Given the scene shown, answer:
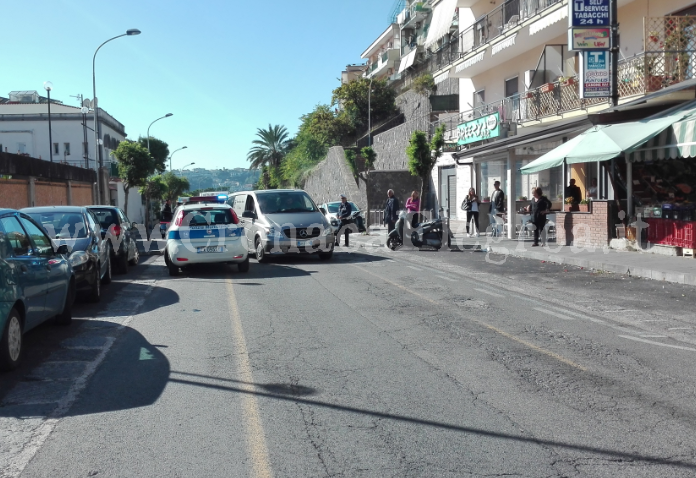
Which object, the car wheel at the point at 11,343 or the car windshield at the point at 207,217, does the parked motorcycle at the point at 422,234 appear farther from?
the car wheel at the point at 11,343

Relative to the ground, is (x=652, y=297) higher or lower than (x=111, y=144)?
lower

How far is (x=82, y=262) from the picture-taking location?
10500mm

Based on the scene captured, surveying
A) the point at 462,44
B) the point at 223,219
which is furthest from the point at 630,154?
the point at 462,44

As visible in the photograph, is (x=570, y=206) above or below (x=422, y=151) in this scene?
below

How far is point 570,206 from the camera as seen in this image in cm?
1947

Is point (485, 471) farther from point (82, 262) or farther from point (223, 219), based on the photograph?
point (223, 219)

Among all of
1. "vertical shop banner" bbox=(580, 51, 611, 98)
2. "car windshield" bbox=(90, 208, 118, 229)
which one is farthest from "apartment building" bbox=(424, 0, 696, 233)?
"car windshield" bbox=(90, 208, 118, 229)

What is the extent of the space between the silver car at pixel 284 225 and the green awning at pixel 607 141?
20.5 feet

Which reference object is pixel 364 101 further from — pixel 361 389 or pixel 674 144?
pixel 361 389

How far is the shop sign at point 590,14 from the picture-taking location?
1748cm

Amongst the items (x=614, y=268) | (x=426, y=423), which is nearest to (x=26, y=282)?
(x=426, y=423)

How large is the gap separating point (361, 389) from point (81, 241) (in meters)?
7.39

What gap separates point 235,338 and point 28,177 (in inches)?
753

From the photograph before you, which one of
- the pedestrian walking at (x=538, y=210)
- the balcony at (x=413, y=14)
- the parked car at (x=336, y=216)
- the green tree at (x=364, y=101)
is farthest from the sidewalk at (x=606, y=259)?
the balcony at (x=413, y=14)
